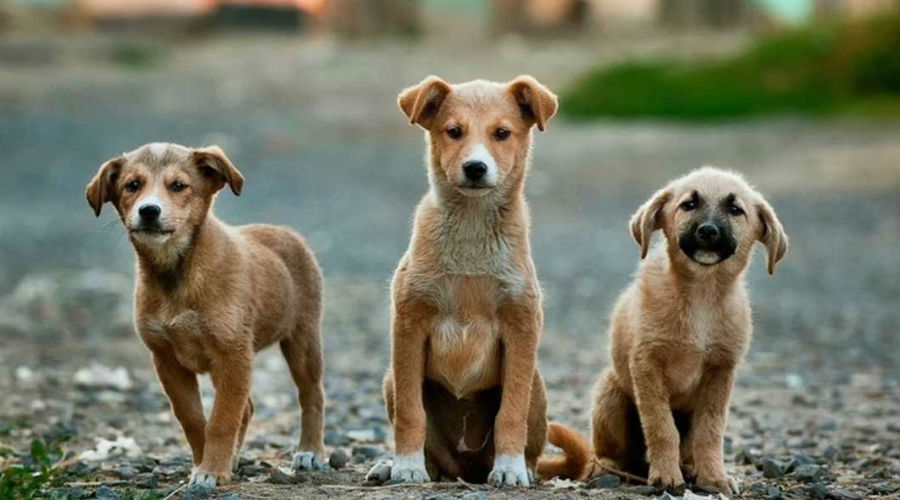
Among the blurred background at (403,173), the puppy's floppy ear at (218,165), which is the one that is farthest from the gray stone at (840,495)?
the puppy's floppy ear at (218,165)

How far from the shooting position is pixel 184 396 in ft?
23.4

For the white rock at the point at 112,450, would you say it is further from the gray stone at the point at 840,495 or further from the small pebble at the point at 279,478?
the gray stone at the point at 840,495

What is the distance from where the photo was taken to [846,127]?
2325cm

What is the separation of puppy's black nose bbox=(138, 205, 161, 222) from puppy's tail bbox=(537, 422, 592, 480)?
6.67ft

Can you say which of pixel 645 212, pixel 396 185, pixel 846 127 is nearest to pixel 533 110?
pixel 645 212

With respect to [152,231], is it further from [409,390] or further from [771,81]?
[771,81]

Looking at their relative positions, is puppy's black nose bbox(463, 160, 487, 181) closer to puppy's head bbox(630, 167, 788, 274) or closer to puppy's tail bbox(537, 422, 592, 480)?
puppy's head bbox(630, 167, 788, 274)

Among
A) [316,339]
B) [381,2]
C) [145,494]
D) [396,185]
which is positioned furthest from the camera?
[381,2]

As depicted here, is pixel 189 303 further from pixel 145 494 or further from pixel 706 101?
pixel 706 101

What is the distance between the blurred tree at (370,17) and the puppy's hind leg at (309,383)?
26.6 meters

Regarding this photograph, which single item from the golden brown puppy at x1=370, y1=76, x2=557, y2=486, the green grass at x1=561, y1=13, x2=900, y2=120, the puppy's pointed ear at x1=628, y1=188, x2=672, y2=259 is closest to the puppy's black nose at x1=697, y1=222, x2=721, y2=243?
the puppy's pointed ear at x1=628, y1=188, x2=672, y2=259

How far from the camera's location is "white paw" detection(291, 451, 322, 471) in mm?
7555

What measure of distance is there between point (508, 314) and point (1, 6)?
32.0 meters

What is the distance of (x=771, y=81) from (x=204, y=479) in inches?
802
